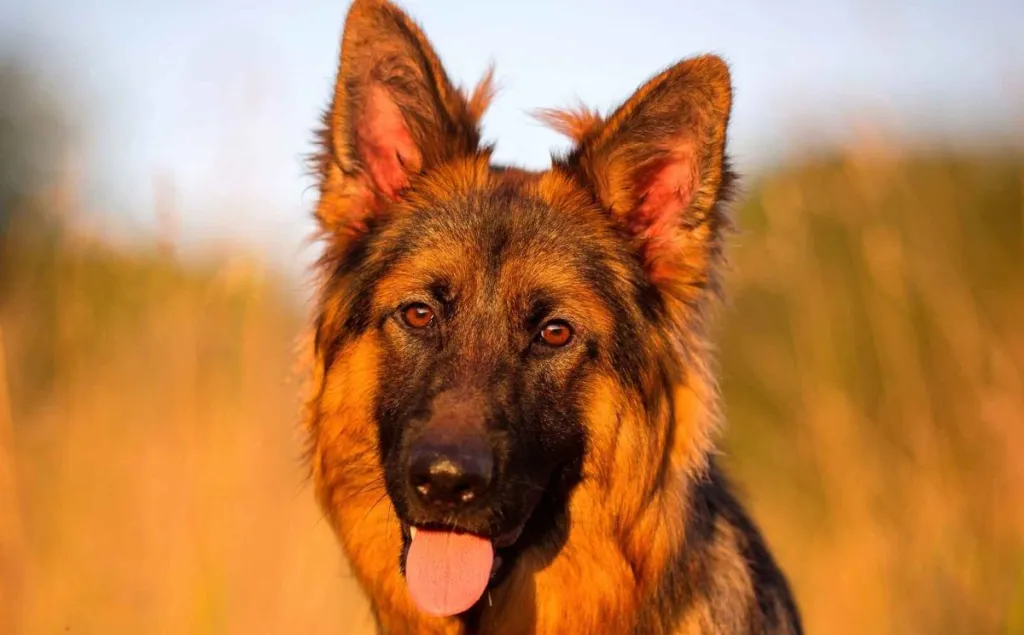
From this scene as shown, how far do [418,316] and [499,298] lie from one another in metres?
0.31

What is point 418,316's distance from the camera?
151 inches

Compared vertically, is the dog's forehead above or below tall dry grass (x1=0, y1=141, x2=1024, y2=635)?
above

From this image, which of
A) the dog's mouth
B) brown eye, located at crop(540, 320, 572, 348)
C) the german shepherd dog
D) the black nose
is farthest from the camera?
brown eye, located at crop(540, 320, 572, 348)

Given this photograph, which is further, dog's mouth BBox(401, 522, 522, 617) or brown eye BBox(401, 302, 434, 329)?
brown eye BBox(401, 302, 434, 329)

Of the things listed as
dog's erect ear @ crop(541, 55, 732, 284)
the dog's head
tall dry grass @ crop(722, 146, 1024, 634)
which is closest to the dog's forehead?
the dog's head

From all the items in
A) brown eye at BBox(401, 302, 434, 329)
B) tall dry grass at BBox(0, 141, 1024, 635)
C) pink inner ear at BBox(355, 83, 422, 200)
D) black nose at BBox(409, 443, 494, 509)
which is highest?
pink inner ear at BBox(355, 83, 422, 200)

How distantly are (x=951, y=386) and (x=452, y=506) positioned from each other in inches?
177

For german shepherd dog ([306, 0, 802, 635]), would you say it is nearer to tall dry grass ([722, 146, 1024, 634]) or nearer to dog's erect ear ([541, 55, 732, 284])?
dog's erect ear ([541, 55, 732, 284])

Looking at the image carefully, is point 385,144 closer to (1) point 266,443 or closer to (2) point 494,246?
(2) point 494,246

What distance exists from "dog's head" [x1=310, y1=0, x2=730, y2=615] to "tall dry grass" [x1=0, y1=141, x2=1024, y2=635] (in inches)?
17.0

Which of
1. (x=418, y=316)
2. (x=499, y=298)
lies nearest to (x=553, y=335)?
(x=499, y=298)

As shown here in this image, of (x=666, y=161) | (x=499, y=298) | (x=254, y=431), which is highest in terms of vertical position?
(x=666, y=161)

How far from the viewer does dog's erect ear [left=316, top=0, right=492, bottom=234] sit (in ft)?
12.6

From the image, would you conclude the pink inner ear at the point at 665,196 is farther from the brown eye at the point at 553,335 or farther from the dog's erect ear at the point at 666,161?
the brown eye at the point at 553,335
